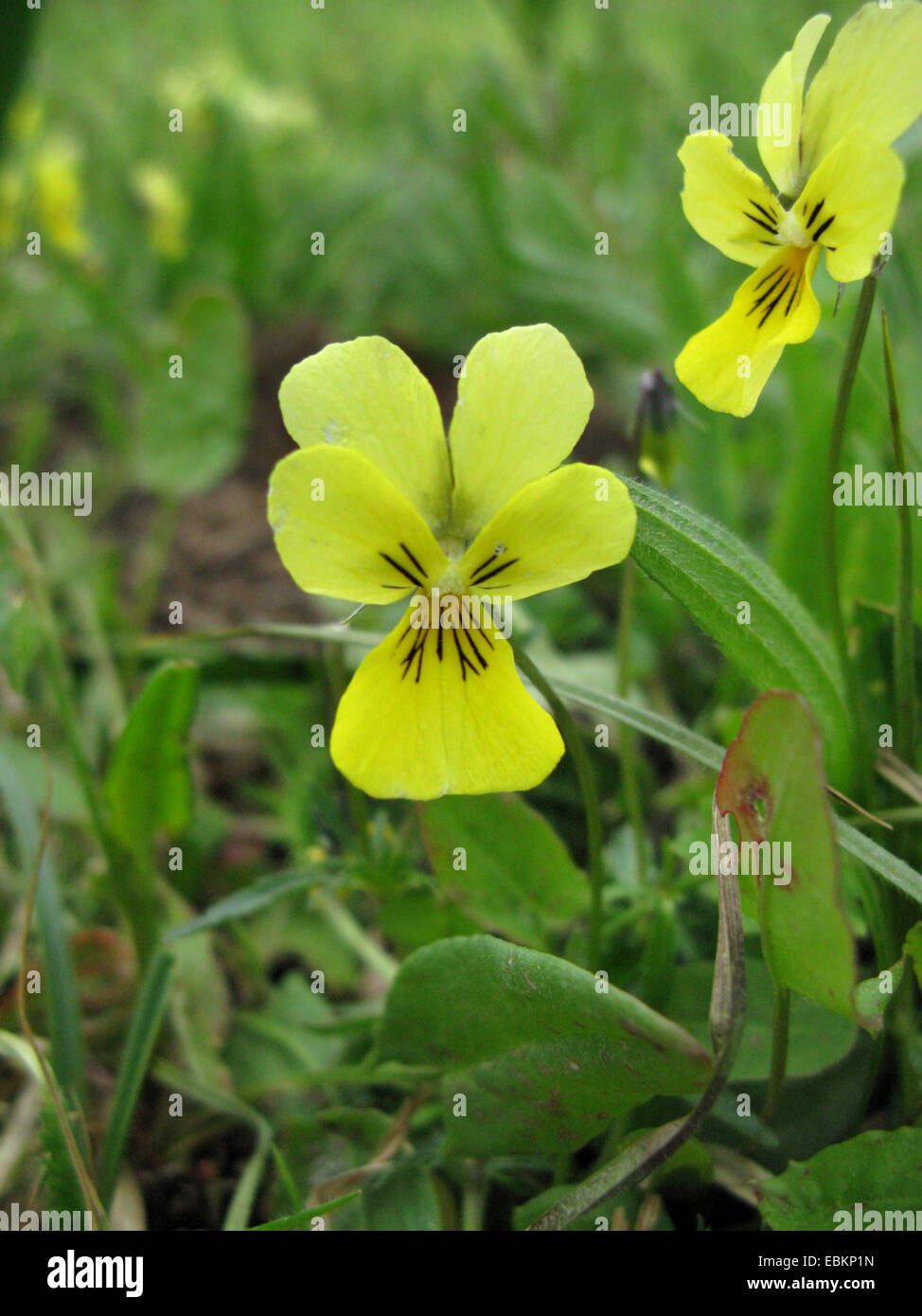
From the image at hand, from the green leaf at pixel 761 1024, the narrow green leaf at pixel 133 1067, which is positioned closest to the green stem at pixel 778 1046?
the green leaf at pixel 761 1024

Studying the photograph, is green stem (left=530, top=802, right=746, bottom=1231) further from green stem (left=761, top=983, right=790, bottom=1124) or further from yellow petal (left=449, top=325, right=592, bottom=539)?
yellow petal (left=449, top=325, right=592, bottom=539)

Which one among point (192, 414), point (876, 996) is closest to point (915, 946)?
point (876, 996)

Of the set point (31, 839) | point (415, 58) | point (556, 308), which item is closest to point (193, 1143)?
point (31, 839)

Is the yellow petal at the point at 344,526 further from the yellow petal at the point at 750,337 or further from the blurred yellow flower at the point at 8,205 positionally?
the blurred yellow flower at the point at 8,205

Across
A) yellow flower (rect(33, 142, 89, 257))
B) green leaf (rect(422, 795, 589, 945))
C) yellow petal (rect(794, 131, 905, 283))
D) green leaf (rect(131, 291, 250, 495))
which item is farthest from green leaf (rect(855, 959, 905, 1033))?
yellow flower (rect(33, 142, 89, 257))

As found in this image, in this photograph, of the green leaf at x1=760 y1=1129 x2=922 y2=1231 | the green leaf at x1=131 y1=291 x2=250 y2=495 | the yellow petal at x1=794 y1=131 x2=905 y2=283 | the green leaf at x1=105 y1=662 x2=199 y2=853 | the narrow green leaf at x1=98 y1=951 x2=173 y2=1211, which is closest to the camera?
the yellow petal at x1=794 y1=131 x2=905 y2=283

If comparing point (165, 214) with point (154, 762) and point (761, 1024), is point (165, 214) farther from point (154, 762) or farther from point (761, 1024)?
point (761, 1024)
